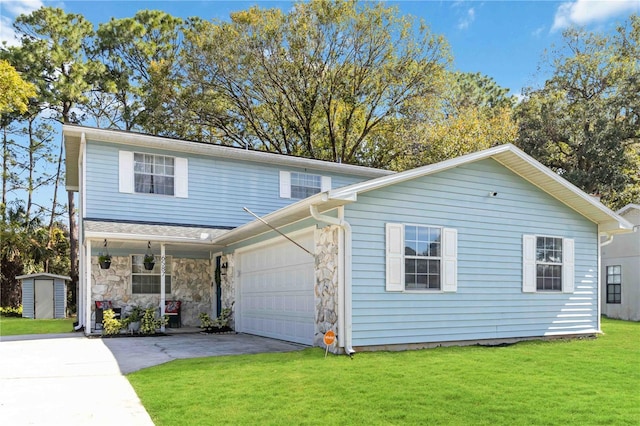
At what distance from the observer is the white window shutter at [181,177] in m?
14.2

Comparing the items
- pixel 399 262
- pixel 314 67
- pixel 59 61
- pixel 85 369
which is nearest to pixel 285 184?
pixel 399 262

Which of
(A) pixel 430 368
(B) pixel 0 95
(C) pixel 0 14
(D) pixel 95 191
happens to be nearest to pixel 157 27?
(C) pixel 0 14

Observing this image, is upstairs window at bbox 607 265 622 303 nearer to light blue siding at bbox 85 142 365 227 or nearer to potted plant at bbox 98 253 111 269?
light blue siding at bbox 85 142 365 227

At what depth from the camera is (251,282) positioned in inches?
501

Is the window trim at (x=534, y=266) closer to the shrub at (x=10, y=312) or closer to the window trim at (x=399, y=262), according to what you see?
the window trim at (x=399, y=262)

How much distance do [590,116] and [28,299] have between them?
23.8 metres

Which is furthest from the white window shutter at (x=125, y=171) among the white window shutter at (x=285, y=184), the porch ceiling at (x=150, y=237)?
the white window shutter at (x=285, y=184)

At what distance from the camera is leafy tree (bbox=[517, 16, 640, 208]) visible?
2261 centimetres

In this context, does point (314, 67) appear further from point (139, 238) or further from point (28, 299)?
point (28, 299)

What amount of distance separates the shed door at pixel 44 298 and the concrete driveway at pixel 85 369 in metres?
8.51

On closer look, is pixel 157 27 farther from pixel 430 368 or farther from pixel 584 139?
pixel 430 368

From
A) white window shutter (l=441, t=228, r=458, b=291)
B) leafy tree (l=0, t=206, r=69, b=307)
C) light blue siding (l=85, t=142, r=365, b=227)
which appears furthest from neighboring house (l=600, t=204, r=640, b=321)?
leafy tree (l=0, t=206, r=69, b=307)

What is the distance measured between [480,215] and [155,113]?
18411 millimetres

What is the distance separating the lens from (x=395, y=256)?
9.20 metres
